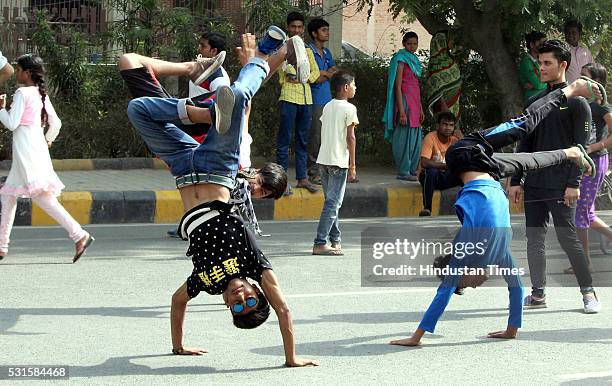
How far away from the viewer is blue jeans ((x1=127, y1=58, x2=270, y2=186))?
5.96 metres

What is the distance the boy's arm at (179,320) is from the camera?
6137mm

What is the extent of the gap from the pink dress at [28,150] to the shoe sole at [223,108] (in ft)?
11.9

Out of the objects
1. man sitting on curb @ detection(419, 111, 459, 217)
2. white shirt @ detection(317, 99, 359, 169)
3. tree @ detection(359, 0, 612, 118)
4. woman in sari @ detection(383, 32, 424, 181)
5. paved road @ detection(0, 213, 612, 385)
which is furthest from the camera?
woman in sari @ detection(383, 32, 424, 181)

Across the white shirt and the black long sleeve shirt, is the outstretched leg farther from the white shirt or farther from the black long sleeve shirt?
the white shirt

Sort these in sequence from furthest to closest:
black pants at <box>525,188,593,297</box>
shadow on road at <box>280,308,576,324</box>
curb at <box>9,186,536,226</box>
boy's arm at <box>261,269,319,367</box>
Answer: curb at <box>9,186,536,226</box>
black pants at <box>525,188,593,297</box>
shadow on road at <box>280,308,576,324</box>
boy's arm at <box>261,269,319,367</box>

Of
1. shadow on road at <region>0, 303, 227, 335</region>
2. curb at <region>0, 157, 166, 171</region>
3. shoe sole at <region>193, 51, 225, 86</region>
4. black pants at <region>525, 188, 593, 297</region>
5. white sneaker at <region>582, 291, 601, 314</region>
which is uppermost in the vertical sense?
shoe sole at <region>193, 51, 225, 86</region>

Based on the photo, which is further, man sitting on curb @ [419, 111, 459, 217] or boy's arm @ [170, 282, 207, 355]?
man sitting on curb @ [419, 111, 459, 217]

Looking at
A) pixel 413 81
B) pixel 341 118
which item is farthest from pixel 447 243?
pixel 413 81

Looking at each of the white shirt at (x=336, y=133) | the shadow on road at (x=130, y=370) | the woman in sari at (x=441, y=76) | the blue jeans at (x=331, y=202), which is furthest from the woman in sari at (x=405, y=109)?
the shadow on road at (x=130, y=370)

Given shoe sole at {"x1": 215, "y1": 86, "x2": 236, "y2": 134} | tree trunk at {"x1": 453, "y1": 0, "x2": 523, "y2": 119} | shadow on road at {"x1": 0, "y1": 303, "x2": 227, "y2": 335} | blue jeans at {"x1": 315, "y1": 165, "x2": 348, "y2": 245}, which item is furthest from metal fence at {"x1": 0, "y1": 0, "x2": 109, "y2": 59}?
shoe sole at {"x1": 215, "y1": 86, "x2": 236, "y2": 134}

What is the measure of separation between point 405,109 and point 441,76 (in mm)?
685

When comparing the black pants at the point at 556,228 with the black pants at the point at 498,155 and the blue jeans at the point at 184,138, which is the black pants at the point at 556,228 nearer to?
the black pants at the point at 498,155

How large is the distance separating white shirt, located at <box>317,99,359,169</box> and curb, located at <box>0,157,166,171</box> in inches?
168

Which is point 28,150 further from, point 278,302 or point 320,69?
point 320,69
